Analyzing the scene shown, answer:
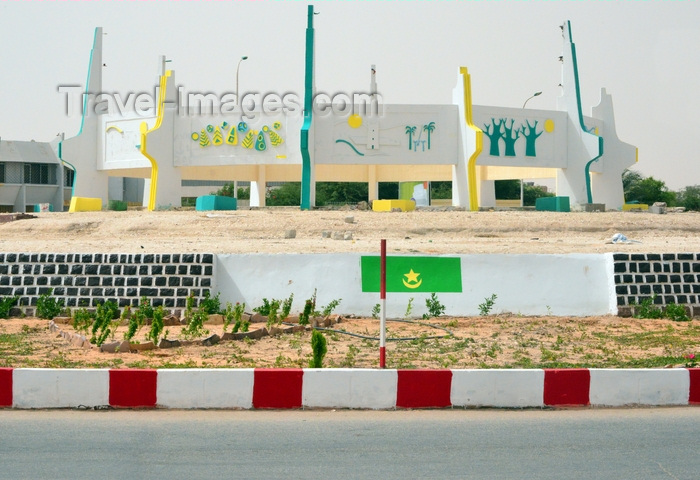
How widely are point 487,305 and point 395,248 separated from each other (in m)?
5.78

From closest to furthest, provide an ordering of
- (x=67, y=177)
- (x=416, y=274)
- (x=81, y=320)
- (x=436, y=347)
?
(x=436, y=347), (x=81, y=320), (x=416, y=274), (x=67, y=177)

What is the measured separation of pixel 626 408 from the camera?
28.0 ft

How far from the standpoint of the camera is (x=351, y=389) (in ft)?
27.2

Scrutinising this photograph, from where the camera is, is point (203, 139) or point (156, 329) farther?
point (203, 139)

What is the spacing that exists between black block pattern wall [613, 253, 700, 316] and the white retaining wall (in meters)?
0.19

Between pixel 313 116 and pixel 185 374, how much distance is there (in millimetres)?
28343

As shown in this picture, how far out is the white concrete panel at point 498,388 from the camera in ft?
27.4

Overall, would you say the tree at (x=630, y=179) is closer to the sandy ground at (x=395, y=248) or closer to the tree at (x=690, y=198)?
the tree at (x=690, y=198)

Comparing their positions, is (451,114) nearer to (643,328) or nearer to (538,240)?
(538,240)


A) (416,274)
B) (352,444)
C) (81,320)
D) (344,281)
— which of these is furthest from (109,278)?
(352,444)

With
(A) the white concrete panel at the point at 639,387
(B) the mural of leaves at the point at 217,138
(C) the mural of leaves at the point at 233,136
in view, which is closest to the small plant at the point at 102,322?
(A) the white concrete panel at the point at 639,387

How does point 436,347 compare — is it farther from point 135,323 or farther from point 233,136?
point 233,136

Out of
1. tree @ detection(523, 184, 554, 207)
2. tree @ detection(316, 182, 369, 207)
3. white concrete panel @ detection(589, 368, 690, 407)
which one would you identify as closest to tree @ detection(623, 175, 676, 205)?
tree @ detection(523, 184, 554, 207)

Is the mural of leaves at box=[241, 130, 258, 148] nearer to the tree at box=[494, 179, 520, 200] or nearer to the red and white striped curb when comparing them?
the red and white striped curb
